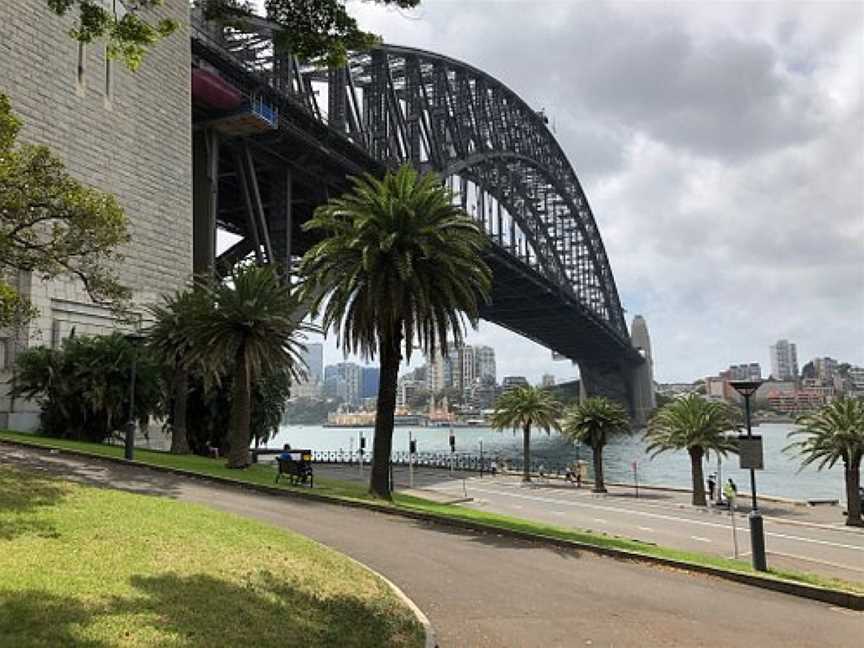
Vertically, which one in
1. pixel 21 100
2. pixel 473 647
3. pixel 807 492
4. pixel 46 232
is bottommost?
pixel 807 492

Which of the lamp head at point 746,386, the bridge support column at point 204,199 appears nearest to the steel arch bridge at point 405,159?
the bridge support column at point 204,199

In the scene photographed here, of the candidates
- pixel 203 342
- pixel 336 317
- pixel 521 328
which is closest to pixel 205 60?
pixel 203 342

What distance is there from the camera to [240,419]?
3161 cm

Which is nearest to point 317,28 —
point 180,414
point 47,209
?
point 47,209

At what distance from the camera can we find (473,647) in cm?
902

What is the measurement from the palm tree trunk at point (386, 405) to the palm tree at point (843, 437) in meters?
24.6

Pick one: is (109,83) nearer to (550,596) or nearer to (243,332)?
(243,332)

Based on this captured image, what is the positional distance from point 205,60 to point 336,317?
37142 mm

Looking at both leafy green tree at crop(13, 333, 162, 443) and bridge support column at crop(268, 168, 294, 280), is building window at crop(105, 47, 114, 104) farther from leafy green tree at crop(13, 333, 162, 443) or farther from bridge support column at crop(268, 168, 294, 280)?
bridge support column at crop(268, 168, 294, 280)

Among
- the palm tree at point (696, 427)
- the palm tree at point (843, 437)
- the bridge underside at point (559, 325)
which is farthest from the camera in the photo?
the bridge underside at point (559, 325)

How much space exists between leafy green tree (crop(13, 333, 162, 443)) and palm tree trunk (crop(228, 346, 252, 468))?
5.89m

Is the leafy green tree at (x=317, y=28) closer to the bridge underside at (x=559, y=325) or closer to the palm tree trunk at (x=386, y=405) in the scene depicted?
the palm tree trunk at (x=386, y=405)

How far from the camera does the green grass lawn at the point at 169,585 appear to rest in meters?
7.20

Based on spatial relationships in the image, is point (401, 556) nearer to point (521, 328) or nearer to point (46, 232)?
point (46, 232)
